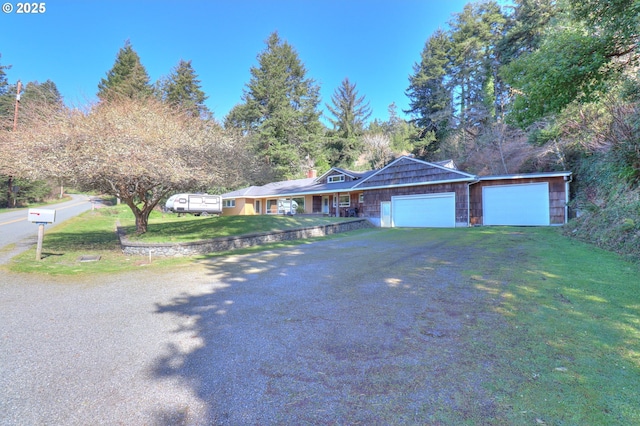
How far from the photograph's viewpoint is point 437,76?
1323 inches

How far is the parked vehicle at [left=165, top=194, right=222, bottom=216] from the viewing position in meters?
28.8

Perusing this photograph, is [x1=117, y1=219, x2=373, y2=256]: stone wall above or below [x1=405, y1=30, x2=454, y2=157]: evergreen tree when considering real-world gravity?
below

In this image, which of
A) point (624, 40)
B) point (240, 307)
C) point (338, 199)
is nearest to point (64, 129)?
point (240, 307)

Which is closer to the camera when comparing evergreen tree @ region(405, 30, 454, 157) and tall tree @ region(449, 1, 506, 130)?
tall tree @ region(449, 1, 506, 130)

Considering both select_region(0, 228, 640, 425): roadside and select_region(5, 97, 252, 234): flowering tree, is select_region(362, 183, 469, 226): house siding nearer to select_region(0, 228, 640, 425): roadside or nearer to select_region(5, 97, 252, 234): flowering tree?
select_region(0, 228, 640, 425): roadside

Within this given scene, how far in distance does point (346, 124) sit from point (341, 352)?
1571 inches

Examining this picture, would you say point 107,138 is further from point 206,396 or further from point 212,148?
point 206,396

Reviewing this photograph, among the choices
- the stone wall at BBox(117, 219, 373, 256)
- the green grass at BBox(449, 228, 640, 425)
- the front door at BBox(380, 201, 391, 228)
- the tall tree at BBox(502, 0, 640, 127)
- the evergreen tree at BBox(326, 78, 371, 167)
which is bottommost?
the green grass at BBox(449, 228, 640, 425)

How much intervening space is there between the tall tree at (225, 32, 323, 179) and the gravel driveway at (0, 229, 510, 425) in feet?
108

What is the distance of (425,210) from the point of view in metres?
18.8

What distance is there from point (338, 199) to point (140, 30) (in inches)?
661

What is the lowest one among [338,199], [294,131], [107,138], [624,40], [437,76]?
[338,199]

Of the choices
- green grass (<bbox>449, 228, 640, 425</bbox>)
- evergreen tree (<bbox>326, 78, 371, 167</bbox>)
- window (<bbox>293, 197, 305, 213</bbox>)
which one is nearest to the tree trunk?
green grass (<bbox>449, 228, 640, 425</bbox>)

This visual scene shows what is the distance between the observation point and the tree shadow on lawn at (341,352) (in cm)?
227
